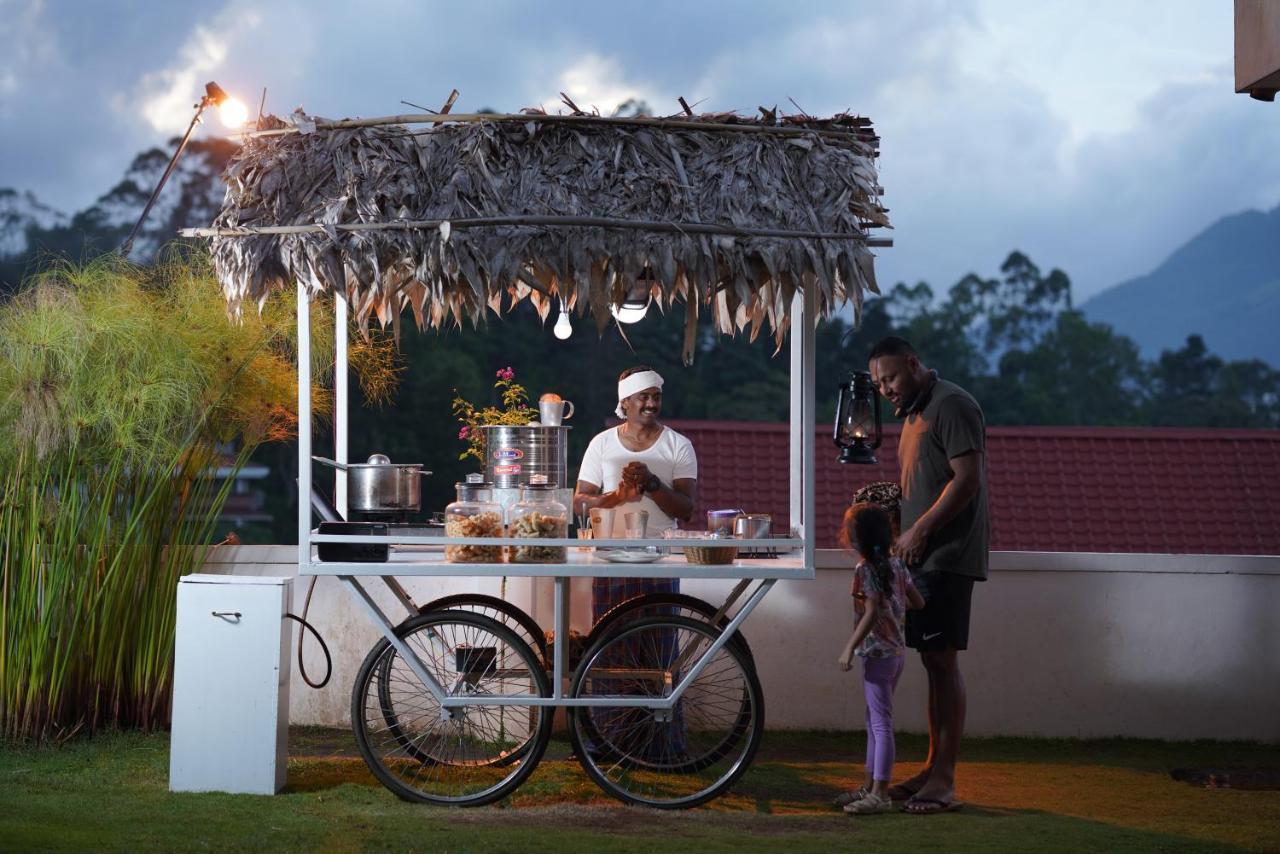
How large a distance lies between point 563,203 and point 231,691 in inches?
88.9

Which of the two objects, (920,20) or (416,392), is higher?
(920,20)

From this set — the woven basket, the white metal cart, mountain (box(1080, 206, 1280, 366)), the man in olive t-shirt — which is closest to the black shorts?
the man in olive t-shirt

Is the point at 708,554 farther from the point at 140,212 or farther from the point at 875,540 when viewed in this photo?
the point at 140,212

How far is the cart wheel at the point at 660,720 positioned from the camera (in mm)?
5527

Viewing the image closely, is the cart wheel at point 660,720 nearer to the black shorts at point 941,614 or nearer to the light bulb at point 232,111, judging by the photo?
the black shorts at point 941,614

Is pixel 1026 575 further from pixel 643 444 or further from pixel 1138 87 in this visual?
pixel 1138 87

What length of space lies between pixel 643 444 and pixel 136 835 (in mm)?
2475

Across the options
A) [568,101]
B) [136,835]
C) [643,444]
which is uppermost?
[568,101]

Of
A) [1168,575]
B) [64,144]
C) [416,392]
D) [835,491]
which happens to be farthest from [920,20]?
[1168,575]

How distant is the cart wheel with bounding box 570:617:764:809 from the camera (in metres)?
5.53

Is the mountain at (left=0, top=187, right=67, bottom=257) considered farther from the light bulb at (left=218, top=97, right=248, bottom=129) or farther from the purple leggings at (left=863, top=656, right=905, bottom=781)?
the purple leggings at (left=863, top=656, right=905, bottom=781)

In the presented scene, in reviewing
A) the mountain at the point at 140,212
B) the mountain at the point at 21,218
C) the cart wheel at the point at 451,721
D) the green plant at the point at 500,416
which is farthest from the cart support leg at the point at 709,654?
the mountain at the point at 21,218

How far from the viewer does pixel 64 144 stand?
64.6 metres

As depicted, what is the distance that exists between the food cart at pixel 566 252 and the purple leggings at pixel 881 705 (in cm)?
42
